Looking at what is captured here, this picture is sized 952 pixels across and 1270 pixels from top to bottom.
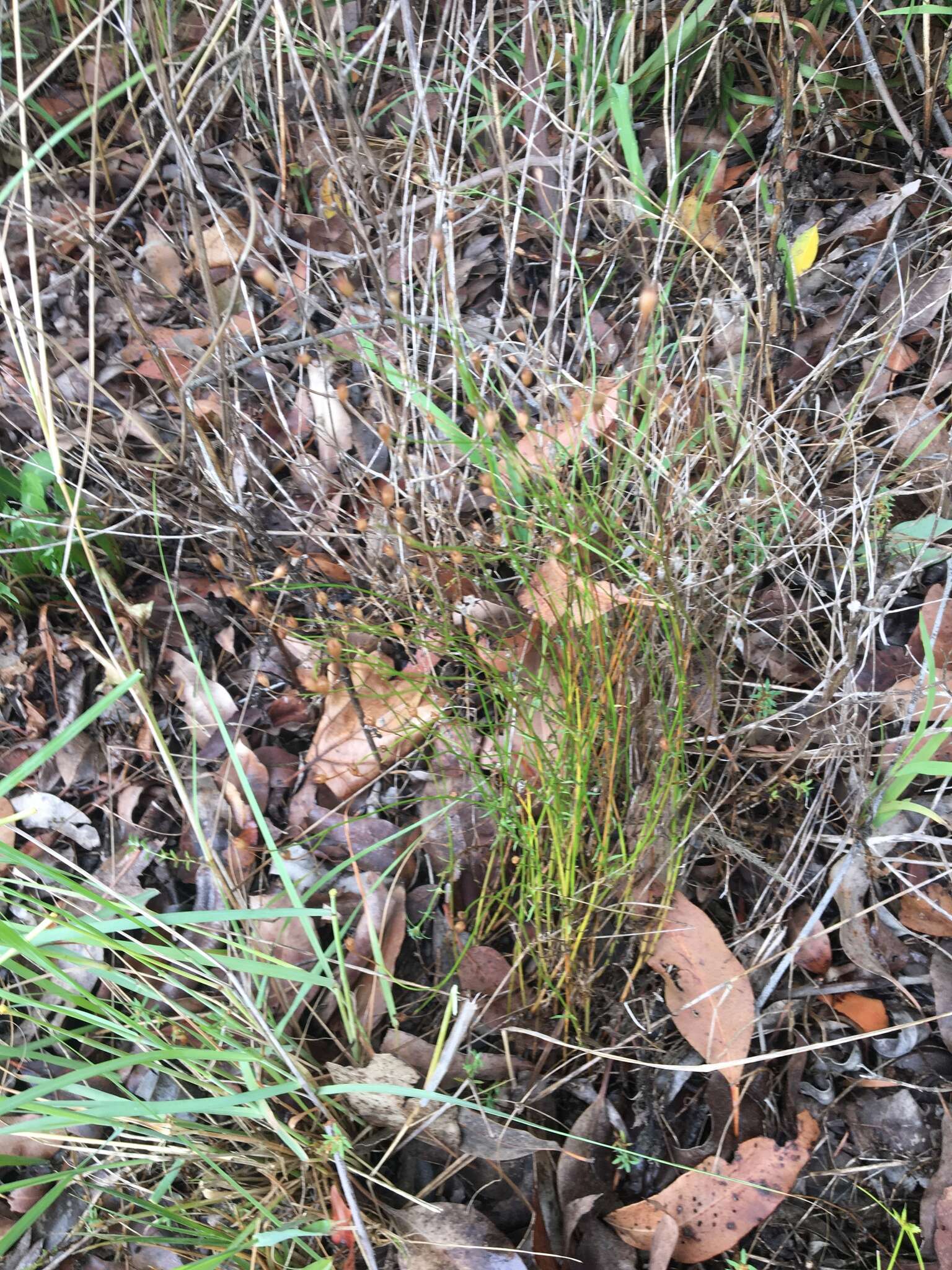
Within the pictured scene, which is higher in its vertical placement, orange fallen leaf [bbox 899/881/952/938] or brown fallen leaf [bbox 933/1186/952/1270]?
orange fallen leaf [bbox 899/881/952/938]

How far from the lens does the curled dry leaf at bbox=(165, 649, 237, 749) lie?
1.39 metres

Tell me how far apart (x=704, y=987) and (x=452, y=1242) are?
0.40 m

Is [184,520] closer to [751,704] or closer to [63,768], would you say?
[63,768]

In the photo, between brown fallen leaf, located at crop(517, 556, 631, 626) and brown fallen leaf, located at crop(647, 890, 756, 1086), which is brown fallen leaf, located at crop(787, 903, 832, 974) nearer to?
brown fallen leaf, located at crop(647, 890, 756, 1086)

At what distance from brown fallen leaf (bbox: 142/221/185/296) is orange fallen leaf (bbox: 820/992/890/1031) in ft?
5.61

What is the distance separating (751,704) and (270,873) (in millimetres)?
721

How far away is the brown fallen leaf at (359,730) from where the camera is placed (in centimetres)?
125

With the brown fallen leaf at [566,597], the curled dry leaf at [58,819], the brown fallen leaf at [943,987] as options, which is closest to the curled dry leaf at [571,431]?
the brown fallen leaf at [566,597]

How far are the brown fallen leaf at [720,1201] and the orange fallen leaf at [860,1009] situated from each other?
15 centimetres

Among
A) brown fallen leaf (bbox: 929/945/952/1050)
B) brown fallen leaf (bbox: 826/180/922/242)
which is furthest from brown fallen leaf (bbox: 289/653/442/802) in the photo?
brown fallen leaf (bbox: 826/180/922/242)

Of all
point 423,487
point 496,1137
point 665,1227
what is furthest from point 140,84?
point 665,1227

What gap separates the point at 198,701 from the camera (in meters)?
1.40

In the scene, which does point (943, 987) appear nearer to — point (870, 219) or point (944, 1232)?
point (944, 1232)

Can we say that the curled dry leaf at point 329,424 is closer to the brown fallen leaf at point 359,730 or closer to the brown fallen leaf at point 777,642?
the brown fallen leaf at point 359,730
